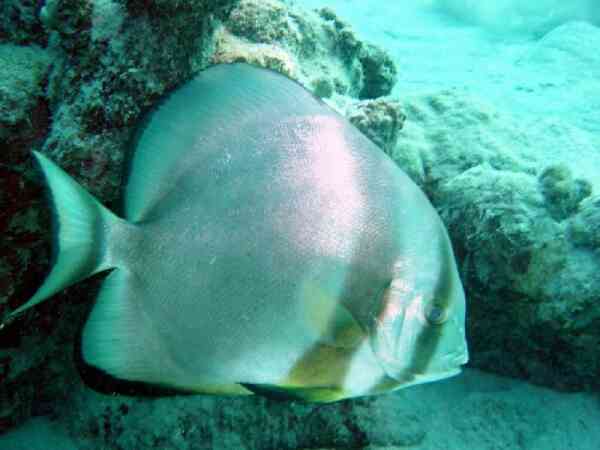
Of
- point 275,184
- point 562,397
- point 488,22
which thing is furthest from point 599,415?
point 488,22

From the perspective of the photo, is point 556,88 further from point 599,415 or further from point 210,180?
point 210,180

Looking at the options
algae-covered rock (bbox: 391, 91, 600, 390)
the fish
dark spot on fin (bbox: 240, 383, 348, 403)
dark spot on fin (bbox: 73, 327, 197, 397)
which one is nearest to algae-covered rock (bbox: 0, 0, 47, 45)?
the fish

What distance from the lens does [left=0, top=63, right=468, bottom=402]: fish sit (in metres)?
0.99

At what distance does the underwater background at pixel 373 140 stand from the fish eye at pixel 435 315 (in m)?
0.83

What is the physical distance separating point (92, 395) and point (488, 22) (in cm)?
1434

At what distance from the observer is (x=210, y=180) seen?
1066 millimetres

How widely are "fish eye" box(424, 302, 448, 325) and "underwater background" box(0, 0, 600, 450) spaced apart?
0.83m

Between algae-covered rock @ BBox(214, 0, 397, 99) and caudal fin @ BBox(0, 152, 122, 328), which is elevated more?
algae-covered rock @ BBox(214, 0, 397, 99)

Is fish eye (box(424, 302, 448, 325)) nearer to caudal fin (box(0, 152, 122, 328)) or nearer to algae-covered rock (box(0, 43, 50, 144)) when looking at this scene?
caudal fin (box(0, 152, 122, 328))

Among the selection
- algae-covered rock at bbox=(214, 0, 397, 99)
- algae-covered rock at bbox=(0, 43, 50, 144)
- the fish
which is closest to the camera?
the fish

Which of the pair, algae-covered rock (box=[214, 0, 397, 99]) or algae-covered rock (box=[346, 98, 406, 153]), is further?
algae-covered rock (box=[346, 98, 406, 153])

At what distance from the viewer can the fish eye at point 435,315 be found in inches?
39.3

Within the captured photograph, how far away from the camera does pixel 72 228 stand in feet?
3.33

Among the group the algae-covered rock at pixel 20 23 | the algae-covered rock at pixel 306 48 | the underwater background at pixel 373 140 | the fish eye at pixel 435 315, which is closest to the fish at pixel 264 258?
the fish eye at pixel 435 315
